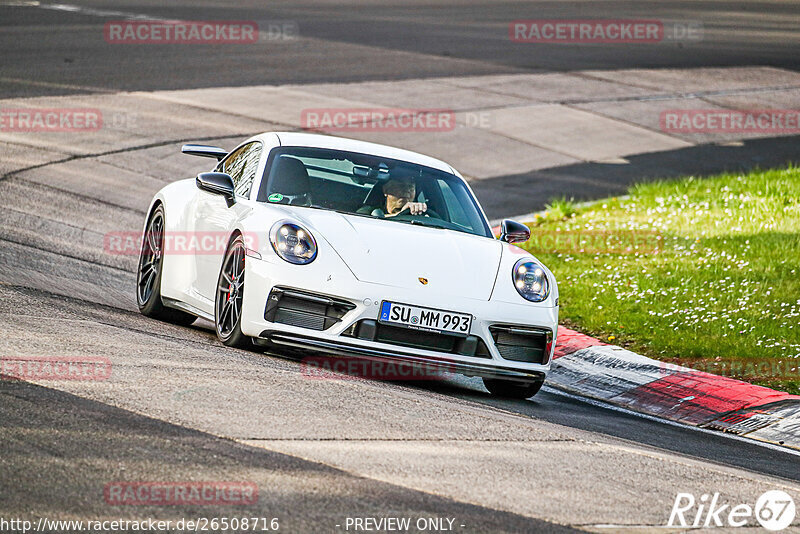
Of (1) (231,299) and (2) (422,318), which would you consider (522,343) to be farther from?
(1) (231,299)

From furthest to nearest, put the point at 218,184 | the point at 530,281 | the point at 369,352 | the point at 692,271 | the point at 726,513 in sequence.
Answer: the point at 692,271
the point at 218,184
the point at 530,281
the point at 369,352
the point at 726,513

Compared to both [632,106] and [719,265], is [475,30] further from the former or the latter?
[719,265]

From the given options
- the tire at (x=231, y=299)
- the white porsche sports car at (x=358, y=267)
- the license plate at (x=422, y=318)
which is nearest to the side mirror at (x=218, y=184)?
the white porsche sports car at (x=358, y=267)

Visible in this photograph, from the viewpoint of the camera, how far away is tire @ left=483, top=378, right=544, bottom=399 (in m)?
7.65

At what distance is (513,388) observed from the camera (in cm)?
778

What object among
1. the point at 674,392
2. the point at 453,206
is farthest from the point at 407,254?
the point at 674,392

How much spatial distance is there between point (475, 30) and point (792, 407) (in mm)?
22846

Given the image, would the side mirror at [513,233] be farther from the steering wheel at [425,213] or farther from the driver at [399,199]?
the driver at [399,199]

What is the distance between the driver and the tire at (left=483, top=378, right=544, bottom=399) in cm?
127

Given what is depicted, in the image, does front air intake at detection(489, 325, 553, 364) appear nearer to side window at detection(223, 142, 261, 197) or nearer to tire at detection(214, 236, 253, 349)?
tire at detection(214, 236, 253, 349)

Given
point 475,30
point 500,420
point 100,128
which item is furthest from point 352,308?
point 475,30

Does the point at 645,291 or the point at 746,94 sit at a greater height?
the point at 746,94

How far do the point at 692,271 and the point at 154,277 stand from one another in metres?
4.99

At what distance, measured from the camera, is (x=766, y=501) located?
17.4 ft
